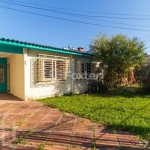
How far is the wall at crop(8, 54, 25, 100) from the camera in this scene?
314 inches

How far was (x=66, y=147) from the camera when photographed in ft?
9.77

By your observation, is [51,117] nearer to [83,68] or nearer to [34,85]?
[34,85]

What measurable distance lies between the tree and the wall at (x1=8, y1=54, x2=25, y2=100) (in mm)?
5635

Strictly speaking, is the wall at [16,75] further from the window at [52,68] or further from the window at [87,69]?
the window at [87,69]

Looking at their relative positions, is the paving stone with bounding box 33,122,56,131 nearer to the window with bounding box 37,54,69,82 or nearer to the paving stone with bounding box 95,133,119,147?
the paving stone with bounding box 95,133,119,147

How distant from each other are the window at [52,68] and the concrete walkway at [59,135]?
3.89 metres

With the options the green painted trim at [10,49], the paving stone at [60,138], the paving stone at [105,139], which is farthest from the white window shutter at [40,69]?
the paving stone at [105,139]

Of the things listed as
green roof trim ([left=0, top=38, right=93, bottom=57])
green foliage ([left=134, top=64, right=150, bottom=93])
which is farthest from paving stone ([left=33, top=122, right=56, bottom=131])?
green foliage ([left=134, top=64, right=150, bottom=93])

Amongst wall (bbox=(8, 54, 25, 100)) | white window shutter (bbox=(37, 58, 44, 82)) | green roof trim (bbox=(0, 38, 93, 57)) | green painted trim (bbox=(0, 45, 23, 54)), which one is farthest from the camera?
white window shutter (bbox=(37, 58, 44, 82))

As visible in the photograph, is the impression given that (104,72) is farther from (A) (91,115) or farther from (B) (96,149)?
(B) (96,149)

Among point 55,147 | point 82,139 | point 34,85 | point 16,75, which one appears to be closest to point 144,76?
point 34,85

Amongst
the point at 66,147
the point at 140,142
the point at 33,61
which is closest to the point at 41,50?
the point at 33,61

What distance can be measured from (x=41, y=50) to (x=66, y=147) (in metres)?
6.61

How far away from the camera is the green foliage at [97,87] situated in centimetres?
1072
